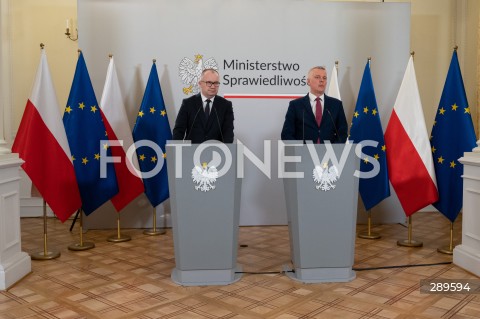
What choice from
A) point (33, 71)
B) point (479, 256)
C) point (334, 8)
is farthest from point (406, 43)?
point (33, 71)

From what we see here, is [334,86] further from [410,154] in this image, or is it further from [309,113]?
[309,113]

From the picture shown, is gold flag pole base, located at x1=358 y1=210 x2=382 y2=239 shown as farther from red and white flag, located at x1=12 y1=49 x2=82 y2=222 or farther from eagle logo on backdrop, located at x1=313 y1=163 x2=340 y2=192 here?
red and white flag, located at x1=12 y1=49 x2=82 y2=222

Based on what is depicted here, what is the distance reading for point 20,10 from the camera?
5871mm

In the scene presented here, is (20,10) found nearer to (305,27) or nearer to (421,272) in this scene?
(305,27)

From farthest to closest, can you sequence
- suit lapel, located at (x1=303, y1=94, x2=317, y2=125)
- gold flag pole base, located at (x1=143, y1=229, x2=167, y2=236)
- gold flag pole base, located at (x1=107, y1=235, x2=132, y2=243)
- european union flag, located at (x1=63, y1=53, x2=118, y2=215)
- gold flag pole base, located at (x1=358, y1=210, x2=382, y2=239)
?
gold flag pole base, located at (x1=143, y1=229, x2=167, y2=236)
gold flag pole base, located at (x1=358, y1=210, x2=382, y2=239)
gold flag pole base, located at (x1=107, y1=235, x2=132, y2=243)
european union flag, located at (x1=63, y1=53, x2=118, y2=215)
suit lapel, located at (x1=303, y1=94, x2=317, y2=125)

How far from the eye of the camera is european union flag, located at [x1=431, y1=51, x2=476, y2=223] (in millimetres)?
4301

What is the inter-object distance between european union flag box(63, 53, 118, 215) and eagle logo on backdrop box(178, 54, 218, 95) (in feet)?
3.78

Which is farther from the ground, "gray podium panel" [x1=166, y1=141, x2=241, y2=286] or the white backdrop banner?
the white backdrop banner

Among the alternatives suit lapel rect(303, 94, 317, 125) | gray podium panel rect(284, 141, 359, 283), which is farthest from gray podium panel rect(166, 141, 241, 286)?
suit lapel rect(303, 94, 317, 125)

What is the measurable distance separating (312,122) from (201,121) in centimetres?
92

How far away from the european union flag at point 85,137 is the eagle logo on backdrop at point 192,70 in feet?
3.78

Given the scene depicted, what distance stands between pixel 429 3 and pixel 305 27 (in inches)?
88.2

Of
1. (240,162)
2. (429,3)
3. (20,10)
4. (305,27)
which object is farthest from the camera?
(429,3)

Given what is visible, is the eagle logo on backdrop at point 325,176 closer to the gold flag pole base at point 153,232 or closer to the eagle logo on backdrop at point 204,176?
the eagle logo on backdrop at point 204,176
